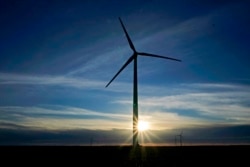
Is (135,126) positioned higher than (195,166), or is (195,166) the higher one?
(135,126)

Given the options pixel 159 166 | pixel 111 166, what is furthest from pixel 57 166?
pixel 159 166

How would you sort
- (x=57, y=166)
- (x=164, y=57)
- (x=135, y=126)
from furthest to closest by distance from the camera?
(x=57, y=166), (x=164, y=57), (x=135, y=126)

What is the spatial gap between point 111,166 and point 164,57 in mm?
27757

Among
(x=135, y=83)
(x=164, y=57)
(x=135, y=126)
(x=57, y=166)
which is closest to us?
(x=135, y=126)

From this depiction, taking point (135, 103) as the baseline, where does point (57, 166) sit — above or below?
below

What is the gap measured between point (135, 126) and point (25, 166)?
29.3 m

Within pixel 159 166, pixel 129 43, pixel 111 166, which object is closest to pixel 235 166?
pixel 159 166

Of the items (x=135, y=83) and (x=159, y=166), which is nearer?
(x=135, y=83)

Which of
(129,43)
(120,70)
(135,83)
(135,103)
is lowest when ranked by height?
(135,103)

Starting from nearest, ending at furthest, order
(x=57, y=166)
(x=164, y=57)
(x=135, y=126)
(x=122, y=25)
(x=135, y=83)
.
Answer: (x=135, y=126) → (x=135, y=83) → (x=164, y=57) → (x=122, y=25) → (x=57, y=166)

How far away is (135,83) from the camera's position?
53969 millimetres

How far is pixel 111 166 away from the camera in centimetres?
6969

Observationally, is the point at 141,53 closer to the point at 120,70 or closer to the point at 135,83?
the point at 120,70

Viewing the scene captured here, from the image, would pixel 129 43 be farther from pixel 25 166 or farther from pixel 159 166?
pixel 25 166
